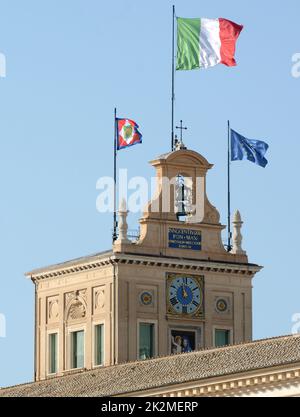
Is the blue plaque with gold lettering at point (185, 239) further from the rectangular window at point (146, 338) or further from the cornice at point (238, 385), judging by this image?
the cornice at point (238, 385)

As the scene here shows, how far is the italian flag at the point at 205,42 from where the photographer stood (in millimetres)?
106812

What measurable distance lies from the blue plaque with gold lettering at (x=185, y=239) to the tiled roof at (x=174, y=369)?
344 inches

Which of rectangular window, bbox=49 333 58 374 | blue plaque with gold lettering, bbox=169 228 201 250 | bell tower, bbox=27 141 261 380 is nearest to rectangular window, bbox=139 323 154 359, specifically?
bell tower, bbox=27 141 261 380

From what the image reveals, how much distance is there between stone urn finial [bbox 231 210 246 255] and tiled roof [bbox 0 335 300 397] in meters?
11.0

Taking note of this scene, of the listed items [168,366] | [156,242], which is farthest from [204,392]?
[156,242]

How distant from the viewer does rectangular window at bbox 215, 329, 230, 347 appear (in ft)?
367

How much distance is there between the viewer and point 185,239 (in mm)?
111250

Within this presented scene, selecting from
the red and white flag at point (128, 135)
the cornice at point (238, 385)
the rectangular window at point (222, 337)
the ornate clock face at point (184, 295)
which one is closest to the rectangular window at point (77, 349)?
the ornate clock face at point (184, 295)

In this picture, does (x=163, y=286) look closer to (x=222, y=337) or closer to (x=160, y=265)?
(x=160, y=265)

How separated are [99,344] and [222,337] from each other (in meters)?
5.31

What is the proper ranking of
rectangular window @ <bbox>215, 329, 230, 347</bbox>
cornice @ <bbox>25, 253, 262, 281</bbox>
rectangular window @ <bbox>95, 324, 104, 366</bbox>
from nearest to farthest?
cornice @ <bbox>25, 253, 262, 281</bbox> → rectangular window @ <bbox>95, 324, 104, 366</bbox> → rectangular window @ <bbox>215, 329, 230, 347</bbox>

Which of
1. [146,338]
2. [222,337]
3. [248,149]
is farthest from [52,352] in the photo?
[248,149]

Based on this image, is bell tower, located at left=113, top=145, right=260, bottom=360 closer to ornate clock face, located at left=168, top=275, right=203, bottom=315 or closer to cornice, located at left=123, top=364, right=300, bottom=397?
ornate clock face, located at left=168, top=275, right=203, bottom=315
